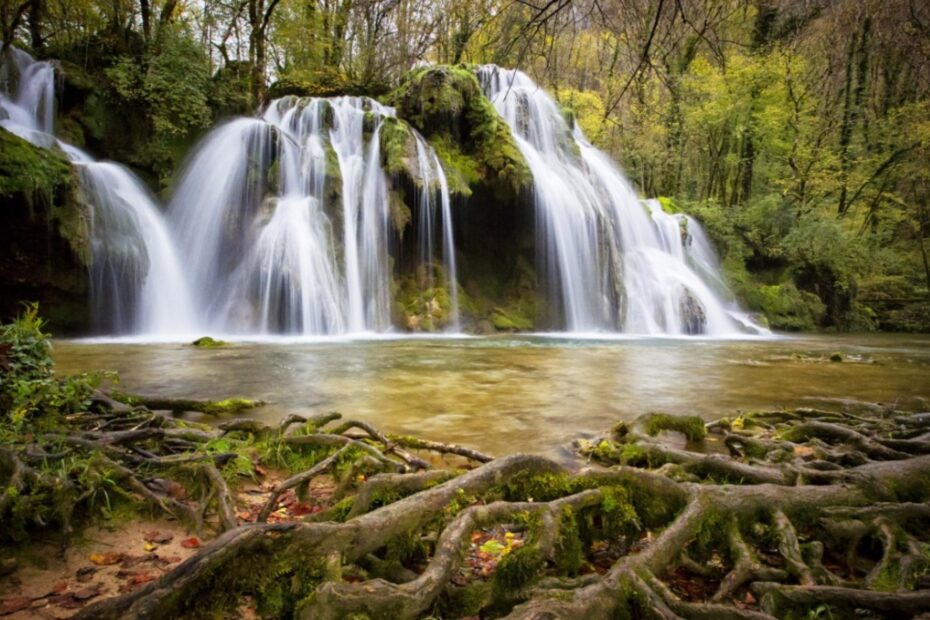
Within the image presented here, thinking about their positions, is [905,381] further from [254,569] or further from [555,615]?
[254,569]

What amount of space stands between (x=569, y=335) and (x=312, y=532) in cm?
1527

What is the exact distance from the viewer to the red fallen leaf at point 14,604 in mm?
1802

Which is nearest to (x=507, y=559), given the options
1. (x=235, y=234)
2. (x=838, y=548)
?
(x=838, y=548)

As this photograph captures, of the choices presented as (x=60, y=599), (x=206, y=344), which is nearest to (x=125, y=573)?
(x=60, y=599)

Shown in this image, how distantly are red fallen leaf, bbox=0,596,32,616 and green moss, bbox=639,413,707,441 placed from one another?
12.6 feet

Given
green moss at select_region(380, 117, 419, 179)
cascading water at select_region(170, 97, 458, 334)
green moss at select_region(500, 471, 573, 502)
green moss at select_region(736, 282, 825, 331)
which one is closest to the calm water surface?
green moss at select_region(500, 471, 573, 502)

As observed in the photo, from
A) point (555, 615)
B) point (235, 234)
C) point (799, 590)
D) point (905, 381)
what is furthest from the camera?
point (235, 234)

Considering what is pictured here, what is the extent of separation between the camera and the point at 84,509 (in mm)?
2445

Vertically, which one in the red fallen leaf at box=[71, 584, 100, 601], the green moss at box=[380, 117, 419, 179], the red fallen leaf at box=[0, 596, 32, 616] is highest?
the green moss at box=[380, 117, 419, 179]

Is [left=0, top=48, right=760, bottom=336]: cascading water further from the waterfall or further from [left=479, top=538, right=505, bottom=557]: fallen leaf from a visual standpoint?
[left=479, top=538, right=505, bottom=557]: fallen leaf

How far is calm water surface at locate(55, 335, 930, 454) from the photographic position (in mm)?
5132

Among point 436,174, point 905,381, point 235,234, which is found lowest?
point 905,381

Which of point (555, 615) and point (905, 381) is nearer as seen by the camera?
point (555, 615)

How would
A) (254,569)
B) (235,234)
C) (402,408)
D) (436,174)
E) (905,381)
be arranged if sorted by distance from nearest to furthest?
(254,569)
(402,408)
(905,381)
(235,234)
(436,174)
